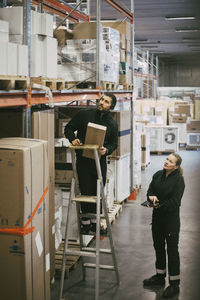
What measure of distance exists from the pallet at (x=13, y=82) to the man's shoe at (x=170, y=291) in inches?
112

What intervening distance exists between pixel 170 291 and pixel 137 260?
1.24 m

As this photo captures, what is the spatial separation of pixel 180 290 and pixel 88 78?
3.68 m

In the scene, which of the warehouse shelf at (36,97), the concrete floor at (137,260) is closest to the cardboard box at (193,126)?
the concrete floor at (137,260)

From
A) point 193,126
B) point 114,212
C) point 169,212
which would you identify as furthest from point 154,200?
point 193,126

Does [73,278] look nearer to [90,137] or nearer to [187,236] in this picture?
[90,137]

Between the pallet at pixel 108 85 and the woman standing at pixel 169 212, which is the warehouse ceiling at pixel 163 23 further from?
the woman standing at pixel 169 212

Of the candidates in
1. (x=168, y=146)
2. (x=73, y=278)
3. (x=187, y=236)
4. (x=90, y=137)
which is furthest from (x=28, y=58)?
(x=168, y=146)

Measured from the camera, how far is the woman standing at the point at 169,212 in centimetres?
526

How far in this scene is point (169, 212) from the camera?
17.2 ft

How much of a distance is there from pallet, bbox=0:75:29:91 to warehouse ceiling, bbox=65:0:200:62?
565cm

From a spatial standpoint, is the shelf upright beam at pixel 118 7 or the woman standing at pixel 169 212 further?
the shelf upright beam at pixel 118 7

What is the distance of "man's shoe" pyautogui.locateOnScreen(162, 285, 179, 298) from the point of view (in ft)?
17.5

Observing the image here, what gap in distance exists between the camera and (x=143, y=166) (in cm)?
1434

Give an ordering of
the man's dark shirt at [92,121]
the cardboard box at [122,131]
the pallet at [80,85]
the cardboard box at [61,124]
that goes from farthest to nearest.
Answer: the cardboard box at [122,131] < the pallet at [80,85] < the cardboard box at [61,124] < the man's dark shirt at [92,121]
